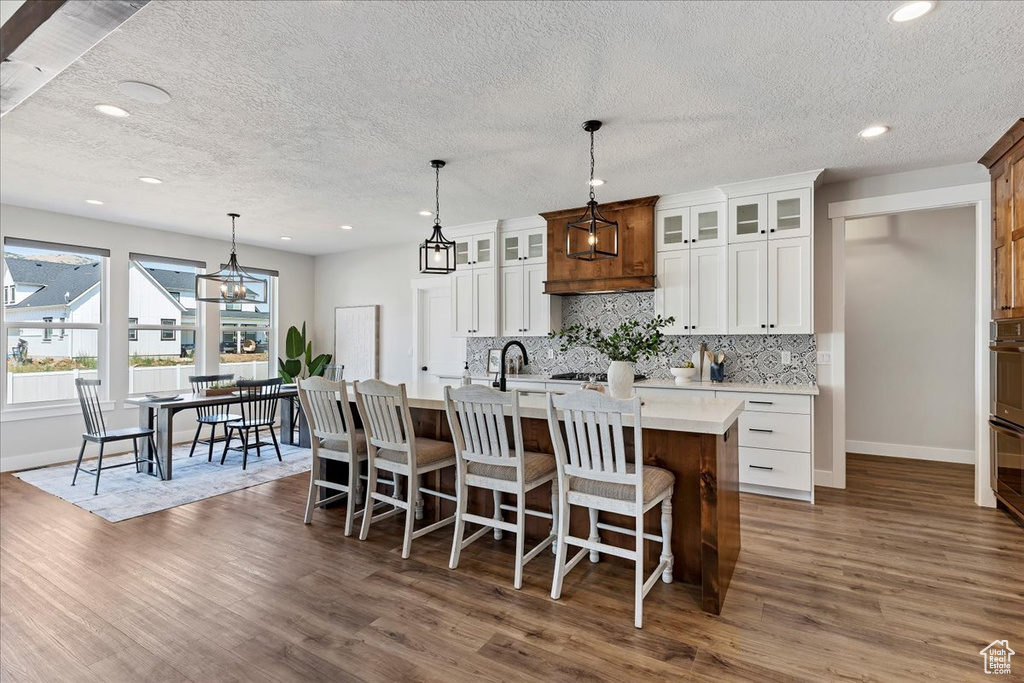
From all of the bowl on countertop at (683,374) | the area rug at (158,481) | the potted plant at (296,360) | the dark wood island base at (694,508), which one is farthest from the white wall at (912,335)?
the potted plant at (296,360)

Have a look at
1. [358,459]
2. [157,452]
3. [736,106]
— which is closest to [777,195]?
[736,106]

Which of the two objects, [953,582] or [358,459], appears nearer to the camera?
[953,582]

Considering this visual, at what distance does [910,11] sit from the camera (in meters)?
2.07

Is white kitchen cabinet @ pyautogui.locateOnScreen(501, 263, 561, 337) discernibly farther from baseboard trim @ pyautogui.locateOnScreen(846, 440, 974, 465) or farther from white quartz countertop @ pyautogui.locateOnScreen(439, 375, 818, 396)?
baseboard trim @ pyautogui.locateOnScreen(846, 440, 974, 465)

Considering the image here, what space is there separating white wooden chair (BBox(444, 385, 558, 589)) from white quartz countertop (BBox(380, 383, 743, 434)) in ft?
0.56

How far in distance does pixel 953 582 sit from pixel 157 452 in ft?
19.6

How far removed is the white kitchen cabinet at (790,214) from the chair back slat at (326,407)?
3579 mm

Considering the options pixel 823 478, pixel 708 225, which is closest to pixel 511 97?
pixel 708 225

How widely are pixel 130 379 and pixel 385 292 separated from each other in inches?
125

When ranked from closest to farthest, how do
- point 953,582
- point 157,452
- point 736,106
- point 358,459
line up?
1. point 953,582
2. point 736,106
3. point 358,459
4. point 157,452

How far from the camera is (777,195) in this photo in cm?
426

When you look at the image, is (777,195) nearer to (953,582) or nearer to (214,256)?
(953,582)

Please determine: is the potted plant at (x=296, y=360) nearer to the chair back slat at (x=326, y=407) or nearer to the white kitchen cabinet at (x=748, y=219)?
the chair back slat at (x=326, y=407)
